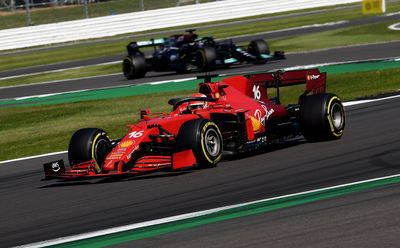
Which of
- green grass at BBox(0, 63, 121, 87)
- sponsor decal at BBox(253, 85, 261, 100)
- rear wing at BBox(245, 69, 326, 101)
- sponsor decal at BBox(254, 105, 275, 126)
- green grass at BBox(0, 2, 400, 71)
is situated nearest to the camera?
sponsor decal at BBox(254, 105, 275, 126)

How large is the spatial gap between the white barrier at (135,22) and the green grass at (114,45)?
1.53 meters

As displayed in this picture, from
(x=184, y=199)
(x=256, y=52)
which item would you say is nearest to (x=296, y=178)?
(x=184, y=199)

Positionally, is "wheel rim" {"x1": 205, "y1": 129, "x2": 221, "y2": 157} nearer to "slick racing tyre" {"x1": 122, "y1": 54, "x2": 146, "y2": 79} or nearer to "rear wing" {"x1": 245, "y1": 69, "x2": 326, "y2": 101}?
"rear wing" {"x1": 245, "y1": 69, "x2": 326, "y2": 101}

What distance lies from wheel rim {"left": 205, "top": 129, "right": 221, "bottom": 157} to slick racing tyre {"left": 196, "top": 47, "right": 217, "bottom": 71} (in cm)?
1387

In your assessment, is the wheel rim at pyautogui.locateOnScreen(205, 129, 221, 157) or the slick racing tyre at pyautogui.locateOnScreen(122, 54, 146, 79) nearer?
the wheel rim at pyautogui.locateOnScreen(205, 129, 221, 157)

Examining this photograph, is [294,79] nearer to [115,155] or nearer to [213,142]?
[213,142]

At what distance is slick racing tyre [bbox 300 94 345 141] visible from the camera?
10242mm

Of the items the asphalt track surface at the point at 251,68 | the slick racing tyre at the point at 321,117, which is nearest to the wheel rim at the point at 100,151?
the slick racing tyre at the point at 321,117

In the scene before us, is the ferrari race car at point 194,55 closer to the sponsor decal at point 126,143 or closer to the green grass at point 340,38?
the green grass at point 340,38

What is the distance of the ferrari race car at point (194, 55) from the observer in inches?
925

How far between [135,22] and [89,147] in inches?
1221

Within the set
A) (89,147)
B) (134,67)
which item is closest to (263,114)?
(89,147)

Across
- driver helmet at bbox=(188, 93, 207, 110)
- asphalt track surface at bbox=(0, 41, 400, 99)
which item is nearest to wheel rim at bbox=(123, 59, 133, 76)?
asphalt track surface at bbox=(0, 41, 400, 99)

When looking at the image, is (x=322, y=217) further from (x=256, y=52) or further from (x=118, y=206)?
(x=256, y=52)
